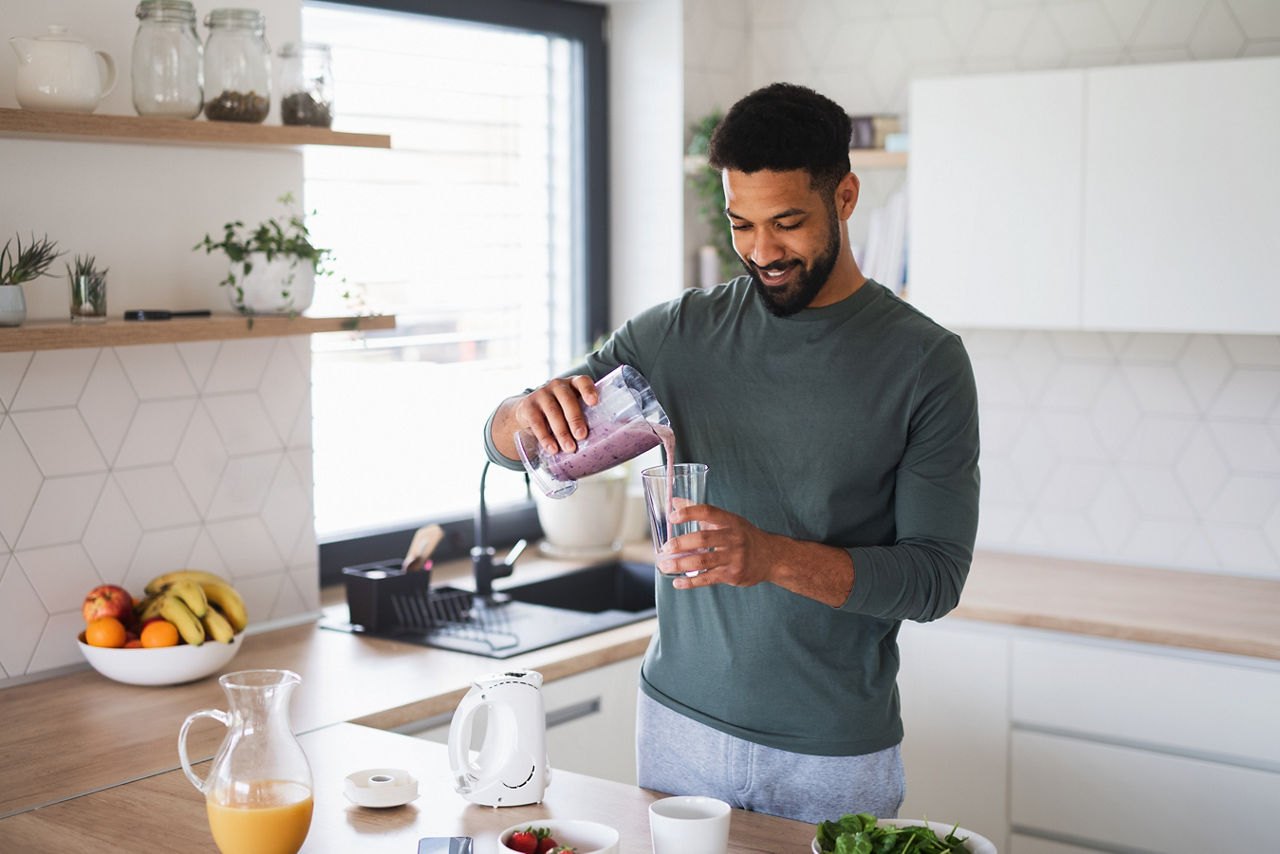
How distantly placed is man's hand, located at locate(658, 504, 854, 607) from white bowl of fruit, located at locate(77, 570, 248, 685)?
43.7 inches

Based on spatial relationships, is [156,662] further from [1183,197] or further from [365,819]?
[1183,197]

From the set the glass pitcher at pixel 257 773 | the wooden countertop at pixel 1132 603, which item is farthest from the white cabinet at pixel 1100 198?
the glass pitcher at pixel 257 773

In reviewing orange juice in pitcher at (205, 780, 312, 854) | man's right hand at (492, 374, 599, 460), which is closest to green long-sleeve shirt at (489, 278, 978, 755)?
man's right hand at (492, 374, 599, 460)

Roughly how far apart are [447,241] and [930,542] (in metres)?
1.93

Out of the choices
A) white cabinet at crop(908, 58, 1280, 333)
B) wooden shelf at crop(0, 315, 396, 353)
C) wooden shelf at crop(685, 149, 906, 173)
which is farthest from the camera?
wooden shelf at crop(685, 149, 906, 173)

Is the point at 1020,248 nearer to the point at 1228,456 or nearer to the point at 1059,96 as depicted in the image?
the point at 1059,96

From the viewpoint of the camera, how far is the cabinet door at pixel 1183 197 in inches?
110

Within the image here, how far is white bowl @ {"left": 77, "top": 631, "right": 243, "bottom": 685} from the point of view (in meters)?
2.28

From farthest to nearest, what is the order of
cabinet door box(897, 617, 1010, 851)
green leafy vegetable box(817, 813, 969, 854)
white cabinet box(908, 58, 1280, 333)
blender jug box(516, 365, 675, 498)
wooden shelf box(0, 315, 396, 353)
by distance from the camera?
cabinet door box(897, 617, 1010, 851) → white cabinet box(908, 58, 1280, 333) → wooden shelf box(0, 315, 396, 353) → blender jug box(516, 365, 675, 498) → green leafy vegetable box(817, 813, 969, 854)

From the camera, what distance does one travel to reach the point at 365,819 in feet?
5.52

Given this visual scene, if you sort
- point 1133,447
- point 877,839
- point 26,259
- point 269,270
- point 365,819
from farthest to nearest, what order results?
point 1133,447 < point 269,270 < point 26,259 < point 365,819 < point 877,839

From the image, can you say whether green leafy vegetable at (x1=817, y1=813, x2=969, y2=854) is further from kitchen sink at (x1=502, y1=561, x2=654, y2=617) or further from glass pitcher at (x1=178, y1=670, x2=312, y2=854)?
kitchen sink at (x1=502, y1=561, x2=654, y2=617)

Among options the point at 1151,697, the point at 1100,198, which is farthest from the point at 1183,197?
the point at 1151,697

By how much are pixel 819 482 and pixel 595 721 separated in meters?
1.05
